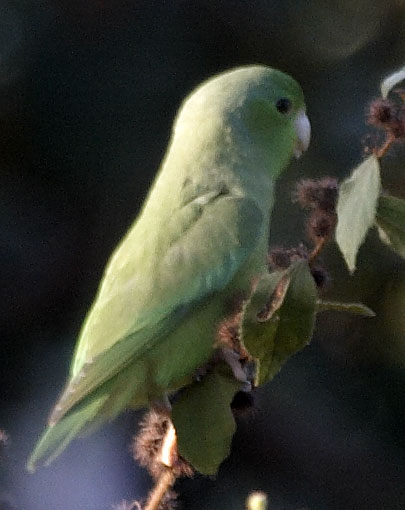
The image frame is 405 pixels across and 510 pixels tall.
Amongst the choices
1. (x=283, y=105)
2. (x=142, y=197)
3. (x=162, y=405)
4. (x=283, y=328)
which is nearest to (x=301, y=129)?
(x=283, y=105)

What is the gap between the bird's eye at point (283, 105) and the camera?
934 mm

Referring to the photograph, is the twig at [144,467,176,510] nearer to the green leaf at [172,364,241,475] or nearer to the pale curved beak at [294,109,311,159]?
the green leaf at [172,364,241,475]

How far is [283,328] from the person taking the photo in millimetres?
471

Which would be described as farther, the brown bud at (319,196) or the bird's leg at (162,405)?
the bird's leg at (162,405)

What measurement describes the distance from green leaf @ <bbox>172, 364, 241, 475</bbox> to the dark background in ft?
1.77

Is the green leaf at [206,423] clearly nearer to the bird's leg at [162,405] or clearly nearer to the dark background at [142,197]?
the bird's leg at [162,405]

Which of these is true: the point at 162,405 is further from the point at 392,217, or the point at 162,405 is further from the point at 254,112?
the point at 254,112

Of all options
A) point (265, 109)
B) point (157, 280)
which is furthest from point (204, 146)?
point (157, 280)

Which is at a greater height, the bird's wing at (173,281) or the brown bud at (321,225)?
the brown bud at (321,225)

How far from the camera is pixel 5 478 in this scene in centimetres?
99

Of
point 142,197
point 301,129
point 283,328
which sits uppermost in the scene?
point 283,328

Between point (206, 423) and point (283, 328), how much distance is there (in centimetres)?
12

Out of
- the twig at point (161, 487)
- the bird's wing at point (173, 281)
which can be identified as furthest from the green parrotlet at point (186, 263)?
the twig at point (161, 487)

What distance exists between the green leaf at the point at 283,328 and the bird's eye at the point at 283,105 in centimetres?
50
